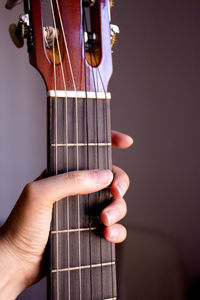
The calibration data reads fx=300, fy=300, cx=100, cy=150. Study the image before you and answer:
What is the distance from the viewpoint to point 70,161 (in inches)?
22.2

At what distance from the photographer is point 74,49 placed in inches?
22.5

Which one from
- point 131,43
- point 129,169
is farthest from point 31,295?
point 131,43

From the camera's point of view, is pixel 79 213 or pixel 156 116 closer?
pixel 79 213

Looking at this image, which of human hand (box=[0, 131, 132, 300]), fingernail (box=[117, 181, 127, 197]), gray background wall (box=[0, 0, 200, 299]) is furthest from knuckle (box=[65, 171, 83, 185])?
gray background wall (box=[0, 0, 200, 299])

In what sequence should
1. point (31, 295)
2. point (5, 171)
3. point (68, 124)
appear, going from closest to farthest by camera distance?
1. point (68, 124)
2. point (5, 171)
3. point (31, 295)

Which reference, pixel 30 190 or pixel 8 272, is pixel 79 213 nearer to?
pixel 30 190

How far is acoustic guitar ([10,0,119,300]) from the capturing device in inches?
21.9

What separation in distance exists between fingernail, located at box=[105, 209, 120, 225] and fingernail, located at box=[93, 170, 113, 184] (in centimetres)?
6

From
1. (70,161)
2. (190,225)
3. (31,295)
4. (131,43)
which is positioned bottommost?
(31,295)

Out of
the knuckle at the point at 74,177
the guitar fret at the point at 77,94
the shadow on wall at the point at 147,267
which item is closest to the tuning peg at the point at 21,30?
the guitar fret at the point at 77,94

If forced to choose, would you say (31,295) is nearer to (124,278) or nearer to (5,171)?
(124,278)

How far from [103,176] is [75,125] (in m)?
0.11

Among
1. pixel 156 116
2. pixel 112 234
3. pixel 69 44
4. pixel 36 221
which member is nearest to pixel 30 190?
pixel 36 221

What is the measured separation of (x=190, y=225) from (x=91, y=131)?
1.01 meters
